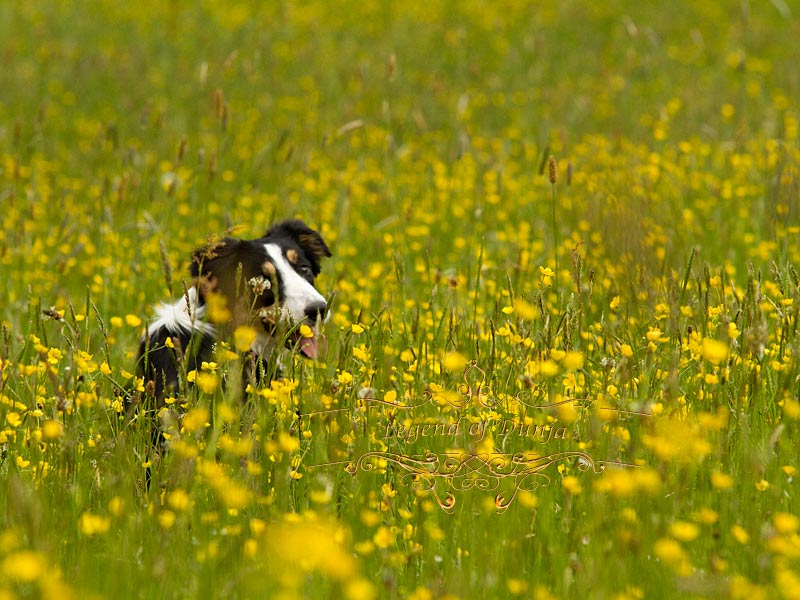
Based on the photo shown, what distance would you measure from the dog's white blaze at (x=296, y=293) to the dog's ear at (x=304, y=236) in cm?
43

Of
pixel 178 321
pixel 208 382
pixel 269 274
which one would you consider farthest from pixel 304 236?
pixel 208 382

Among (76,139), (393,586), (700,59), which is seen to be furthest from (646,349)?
(700,59)

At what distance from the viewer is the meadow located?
2.42 metres

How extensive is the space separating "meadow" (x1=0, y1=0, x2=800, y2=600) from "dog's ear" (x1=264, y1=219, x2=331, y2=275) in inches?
7.4

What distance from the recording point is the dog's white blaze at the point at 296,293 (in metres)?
4.06

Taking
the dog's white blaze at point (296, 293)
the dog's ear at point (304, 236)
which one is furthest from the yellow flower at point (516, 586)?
the dog's ear at point (304, 236)

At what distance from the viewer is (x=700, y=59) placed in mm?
11672

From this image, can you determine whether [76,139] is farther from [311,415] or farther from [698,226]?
[311,415]

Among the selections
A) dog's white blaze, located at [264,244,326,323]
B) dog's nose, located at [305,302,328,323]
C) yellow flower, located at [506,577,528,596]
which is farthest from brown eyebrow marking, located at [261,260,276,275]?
yellow flower, located at [506,577,528,596]

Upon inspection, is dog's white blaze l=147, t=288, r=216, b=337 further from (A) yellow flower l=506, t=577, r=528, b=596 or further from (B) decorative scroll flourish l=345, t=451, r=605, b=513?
(A) yellow flower l=506, t=577, r=528, b=596

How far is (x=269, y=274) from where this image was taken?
397 centimetres

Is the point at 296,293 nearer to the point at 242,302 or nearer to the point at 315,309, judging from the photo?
the point at 315,309

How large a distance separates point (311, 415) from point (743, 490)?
46.3 inches

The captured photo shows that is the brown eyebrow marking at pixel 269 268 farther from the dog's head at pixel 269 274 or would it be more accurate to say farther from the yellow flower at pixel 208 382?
the yellow flower at pixel 208 382
